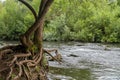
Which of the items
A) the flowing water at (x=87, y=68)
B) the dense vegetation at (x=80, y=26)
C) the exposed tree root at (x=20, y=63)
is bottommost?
the flowing water at (x=87, y=68)

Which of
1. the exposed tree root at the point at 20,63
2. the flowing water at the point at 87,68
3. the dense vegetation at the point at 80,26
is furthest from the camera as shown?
the dense vegetation at the point at 80,26

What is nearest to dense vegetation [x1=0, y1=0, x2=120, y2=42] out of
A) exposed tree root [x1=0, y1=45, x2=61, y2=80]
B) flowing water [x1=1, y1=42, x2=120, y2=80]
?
flowing water [x1=1, y1=42, x2=120, y2=80]

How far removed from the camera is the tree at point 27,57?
640 inches

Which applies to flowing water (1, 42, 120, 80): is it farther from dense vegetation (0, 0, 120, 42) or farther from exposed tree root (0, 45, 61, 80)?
dense vegetation (0, 0, 120, 42)

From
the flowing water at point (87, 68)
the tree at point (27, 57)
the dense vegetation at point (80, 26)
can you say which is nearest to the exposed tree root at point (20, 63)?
the tree at point (27, 57)

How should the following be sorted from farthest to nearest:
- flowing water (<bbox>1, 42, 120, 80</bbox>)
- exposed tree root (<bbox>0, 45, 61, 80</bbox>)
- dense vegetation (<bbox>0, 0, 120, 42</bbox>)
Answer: dense vegetation (<bbox>0, 0, 120, 42</bbox>), flowing water (<bbox>1, 42, 120, 80</bbox>), exposed tree root (<bbox>0, 45, 61, 80</bbox>)

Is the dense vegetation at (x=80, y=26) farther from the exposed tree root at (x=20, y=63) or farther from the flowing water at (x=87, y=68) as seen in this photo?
the exposed tree root at (x=20, y=63)

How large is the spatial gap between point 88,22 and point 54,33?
6522mm

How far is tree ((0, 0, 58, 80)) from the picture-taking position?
16266mm

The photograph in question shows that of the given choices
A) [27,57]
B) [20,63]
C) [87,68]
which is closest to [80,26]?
[87,68]

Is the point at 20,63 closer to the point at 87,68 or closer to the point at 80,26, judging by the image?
the point at 87,68

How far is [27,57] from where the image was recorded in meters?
17.6

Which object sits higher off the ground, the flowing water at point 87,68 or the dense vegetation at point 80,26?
the dense vegetation at point 80,26

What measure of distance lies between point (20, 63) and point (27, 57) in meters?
1.02
